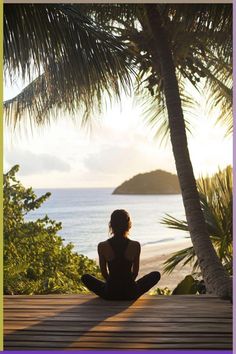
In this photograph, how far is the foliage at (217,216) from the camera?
20.7 feet

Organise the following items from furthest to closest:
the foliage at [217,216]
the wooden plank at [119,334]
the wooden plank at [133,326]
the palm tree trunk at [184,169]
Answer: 1. the foliage at [217,216]
2. the palm tree trunk at [184,169]
3. the wooden plank at [133,326]
4. the wooden plank at [119,334]

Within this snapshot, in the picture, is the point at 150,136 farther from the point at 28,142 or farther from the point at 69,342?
the point at 69,342

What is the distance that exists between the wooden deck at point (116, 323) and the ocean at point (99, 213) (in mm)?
22497

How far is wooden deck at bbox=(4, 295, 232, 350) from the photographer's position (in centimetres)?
313

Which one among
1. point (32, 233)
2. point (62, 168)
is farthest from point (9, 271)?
point (62, 168)

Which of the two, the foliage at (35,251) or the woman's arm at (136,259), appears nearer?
the woman's arm at (136,259)

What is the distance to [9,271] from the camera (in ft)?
20.0

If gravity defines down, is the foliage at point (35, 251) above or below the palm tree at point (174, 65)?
below

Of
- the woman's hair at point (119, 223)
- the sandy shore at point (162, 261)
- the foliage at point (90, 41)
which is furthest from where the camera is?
the sandy shore at point (162, 261)

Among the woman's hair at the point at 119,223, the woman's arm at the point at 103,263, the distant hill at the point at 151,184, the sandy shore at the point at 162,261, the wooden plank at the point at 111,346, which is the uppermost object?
the distant hill at the point at 151,184

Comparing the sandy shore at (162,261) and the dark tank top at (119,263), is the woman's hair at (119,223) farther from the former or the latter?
the sandy shore at (162,261)

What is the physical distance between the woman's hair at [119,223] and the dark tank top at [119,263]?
42mm

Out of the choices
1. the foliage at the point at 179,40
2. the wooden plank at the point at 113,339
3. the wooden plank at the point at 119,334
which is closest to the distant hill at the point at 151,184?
the foliage at the point at 179,40

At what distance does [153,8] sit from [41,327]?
2.63 meters
